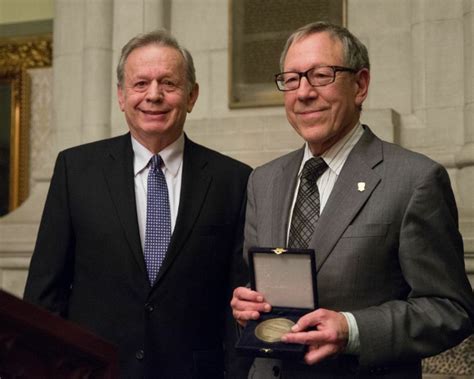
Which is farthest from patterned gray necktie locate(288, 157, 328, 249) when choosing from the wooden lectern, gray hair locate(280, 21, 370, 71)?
the wooden lectern

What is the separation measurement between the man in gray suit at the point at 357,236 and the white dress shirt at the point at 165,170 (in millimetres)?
562

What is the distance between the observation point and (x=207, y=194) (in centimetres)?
302

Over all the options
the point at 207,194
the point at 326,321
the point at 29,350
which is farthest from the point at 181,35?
the point at 29,350

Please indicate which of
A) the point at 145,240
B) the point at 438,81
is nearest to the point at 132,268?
the point at 145,240

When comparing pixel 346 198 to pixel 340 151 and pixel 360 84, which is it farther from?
pixel 360 84

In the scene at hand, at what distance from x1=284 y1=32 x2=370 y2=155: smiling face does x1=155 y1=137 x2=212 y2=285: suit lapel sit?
26.1 inches

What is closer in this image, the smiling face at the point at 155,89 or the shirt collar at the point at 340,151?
the shirt collar at the point at 340,151

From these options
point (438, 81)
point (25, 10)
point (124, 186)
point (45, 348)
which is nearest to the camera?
point (45, 348)

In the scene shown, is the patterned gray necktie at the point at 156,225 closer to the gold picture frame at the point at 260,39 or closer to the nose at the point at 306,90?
the nose at the point at 306,90

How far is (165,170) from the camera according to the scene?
119 inches

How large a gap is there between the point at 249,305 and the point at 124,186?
94cm

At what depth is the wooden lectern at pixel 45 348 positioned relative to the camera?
1.33 meters

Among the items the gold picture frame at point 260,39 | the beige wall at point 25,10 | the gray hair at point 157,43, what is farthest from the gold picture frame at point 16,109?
the gray hair at point 157,43

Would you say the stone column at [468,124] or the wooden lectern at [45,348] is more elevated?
the stone column at [468,124]
